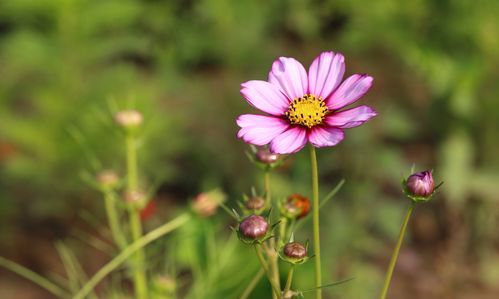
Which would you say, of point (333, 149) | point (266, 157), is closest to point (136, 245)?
point (266, 157)

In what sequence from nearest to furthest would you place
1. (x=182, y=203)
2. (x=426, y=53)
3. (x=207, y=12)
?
(x=426, y=53)
(x=182, y=203)
(x=207, y=12)

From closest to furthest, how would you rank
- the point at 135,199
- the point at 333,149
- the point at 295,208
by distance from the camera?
1. the point at 295,208
2. the point at 135,199
3. the point at 333,149

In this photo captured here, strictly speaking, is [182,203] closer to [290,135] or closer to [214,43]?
[214,43]

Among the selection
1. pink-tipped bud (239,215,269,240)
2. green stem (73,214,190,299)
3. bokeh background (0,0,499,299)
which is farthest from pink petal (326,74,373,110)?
bokeh background (0,0,499,299)

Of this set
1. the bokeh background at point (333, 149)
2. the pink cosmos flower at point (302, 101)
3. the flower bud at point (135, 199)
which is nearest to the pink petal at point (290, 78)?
the pink cosmos flower at point (302, 101)

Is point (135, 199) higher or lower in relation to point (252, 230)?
higher

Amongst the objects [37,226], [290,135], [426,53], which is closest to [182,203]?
[37,226]

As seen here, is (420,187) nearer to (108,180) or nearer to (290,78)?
(290,78)
